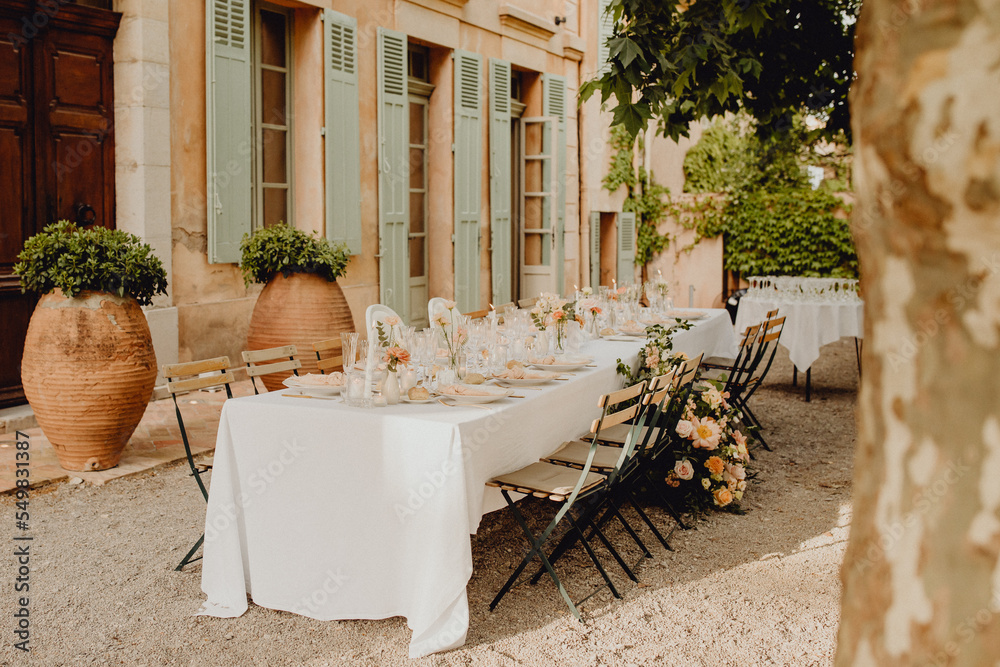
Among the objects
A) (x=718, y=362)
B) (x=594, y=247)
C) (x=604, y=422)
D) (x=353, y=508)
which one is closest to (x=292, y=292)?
(x=718, y=362)

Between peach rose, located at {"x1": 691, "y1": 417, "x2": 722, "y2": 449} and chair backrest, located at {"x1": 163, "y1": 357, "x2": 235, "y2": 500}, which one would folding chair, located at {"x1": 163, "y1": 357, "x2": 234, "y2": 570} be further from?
peach rose, located at {"x1": 691, "y1": 417, "x2": 722, "y2": 449}

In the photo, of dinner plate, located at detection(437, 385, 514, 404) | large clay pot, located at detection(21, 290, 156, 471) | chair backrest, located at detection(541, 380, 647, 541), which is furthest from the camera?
large clay pot, located at detection(21, 290, 156, 471)

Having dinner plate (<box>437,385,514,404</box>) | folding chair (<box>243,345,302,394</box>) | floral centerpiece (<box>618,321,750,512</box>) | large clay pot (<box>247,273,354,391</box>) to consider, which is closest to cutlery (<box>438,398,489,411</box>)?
dinner plate (<box>437,385,514,404</box>)

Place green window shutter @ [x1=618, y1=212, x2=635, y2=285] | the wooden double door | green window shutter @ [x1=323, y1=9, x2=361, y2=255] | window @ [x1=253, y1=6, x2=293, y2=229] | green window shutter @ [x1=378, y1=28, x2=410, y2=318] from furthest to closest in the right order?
1. green window shutter @ [x1=618, y1=212, x2=635, y2=285]
2. green window shutter @ [x1=378, y1=28, x2=410, y2=318]
3. green window shutter @ [x1=323, y1=9, x2=361, y2=255]
4. window @ [x1=253, y1=6, x2=293, y2=229]
5. the wooden double door

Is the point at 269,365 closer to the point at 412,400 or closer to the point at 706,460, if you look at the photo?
the point at 412,400

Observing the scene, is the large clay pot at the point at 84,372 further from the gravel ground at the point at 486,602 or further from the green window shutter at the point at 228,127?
the green window shutter at the point at 228,127

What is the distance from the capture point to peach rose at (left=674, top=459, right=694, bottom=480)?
15.3ft

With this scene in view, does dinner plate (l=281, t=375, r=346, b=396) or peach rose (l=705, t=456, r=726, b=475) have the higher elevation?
dinner plate (l=281, t=375, r=346, b=396)

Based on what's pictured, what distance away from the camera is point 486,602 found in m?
3.54

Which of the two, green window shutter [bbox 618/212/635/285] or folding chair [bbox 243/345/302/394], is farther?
green window shutter [bbox 618/212/635/285]

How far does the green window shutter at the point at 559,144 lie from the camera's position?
40.1 feet

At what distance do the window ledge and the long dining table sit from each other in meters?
8.28

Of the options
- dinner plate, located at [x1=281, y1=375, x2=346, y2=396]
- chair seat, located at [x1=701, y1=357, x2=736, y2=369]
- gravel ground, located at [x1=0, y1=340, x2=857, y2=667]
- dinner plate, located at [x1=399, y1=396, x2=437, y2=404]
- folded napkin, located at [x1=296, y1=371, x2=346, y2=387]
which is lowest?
gravel ground, located at [x1=0, y1=340, x2=857, y2=667]

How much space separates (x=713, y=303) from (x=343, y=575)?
40.0ft
